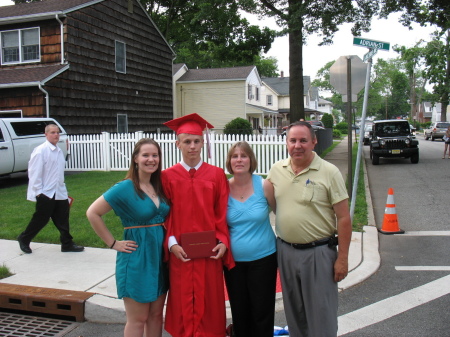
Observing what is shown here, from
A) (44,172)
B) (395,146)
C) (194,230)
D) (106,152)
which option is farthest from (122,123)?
(194,230)

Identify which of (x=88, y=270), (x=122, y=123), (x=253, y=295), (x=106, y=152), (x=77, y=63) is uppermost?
(x=77, y=63)

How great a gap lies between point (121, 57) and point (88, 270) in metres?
16.5

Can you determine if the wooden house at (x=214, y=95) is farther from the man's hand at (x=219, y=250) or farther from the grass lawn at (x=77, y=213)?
the man's hand at (x=219, y=250)

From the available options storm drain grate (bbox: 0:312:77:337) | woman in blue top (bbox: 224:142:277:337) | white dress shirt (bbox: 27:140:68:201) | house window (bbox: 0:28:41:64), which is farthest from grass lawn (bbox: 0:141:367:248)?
house window (bbox: 0:28:41:64)

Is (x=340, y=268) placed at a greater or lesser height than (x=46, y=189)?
lesser

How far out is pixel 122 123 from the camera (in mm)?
20391

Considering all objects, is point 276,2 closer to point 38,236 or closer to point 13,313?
point 38,236

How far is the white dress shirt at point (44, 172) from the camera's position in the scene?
5820mm

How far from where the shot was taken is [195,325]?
9.62 feet

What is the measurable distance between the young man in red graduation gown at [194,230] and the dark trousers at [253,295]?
0.10 meters

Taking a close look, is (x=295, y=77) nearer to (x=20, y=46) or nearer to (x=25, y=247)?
(x=20, y=46)

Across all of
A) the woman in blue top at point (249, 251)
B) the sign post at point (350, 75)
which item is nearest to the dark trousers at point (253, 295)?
the woman in blue top at point (249, 251)

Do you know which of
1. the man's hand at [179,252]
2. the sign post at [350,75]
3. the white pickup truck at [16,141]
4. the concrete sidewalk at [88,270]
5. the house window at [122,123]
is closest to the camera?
the man's hand at [179,252]

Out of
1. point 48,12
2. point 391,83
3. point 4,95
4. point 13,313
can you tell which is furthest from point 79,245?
point 391,83
